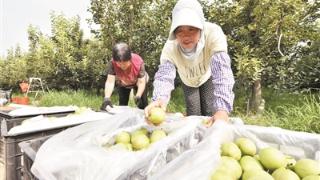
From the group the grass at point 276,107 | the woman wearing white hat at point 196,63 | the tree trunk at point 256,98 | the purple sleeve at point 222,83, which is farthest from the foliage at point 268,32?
the purple sleeve at point 222,83

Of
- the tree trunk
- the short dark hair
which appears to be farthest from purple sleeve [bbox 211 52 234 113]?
the tree trunk

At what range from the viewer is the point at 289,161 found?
1468 millimetres

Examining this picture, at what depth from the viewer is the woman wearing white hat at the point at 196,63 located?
201 centimetres

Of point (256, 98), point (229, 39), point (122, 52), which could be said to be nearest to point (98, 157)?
point (122, 52)

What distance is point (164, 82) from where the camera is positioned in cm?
243

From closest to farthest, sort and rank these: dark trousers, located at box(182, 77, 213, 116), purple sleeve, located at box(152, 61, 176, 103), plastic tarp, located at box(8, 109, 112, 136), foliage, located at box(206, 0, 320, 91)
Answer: plastic tarp, located at box(8, 109, 112, 136) < purple sleeve, located at box(152, 61, 176, 103) < dark trousers, located at box(182, 77, 213, 116) < foliage, located at box(206, 0, 320, 91)

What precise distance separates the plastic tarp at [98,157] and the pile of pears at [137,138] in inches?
6.3

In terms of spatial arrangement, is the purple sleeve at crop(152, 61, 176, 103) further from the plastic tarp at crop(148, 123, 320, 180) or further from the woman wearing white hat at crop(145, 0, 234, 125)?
the plastic tarp at crop(148, 123, 320, 180)

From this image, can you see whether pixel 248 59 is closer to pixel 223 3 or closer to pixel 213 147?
pixel 223 3

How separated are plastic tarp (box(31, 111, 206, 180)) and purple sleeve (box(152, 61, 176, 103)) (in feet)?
2.01

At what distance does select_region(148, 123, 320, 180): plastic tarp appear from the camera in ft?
3.83

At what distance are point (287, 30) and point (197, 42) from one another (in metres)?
3.24

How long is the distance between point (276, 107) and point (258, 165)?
348cm

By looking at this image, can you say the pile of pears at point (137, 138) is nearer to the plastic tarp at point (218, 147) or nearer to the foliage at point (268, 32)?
the plastic tarp at point (218, 147)
